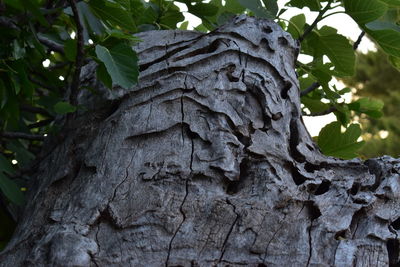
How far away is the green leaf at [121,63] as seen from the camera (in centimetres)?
117

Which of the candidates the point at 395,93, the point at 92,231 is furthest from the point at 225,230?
the point at 395,93

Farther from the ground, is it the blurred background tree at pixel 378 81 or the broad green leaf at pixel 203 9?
the blurred background tree at pixel 378 81

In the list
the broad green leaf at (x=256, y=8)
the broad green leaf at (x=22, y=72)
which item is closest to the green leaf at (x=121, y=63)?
the broad green leaf at (x=22, y=72)

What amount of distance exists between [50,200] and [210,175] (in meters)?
0.36

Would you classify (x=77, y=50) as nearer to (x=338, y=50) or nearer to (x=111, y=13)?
(x=111, y=13)

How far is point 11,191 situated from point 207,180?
1.57 feet

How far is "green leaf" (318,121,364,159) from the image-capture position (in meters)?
1.50

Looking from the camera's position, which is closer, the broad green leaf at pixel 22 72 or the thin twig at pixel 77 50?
the thin twig at pixel 77 50

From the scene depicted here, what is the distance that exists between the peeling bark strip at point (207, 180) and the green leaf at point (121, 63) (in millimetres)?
102

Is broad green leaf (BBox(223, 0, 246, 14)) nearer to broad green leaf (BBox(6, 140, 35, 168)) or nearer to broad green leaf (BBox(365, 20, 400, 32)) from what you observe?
broad green leaf (BBox(365, 20, 400, 32))

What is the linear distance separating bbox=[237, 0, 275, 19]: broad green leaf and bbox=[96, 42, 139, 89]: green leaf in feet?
1.08

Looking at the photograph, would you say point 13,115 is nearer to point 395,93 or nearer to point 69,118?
point 69,118

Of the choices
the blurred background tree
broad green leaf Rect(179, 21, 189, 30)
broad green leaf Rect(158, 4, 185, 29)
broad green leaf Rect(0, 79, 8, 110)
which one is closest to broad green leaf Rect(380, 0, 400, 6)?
broad green leaf Rect(158, 4, 185, 29)

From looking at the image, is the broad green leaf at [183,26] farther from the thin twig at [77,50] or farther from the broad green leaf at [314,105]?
the thin twig at [77,50]
